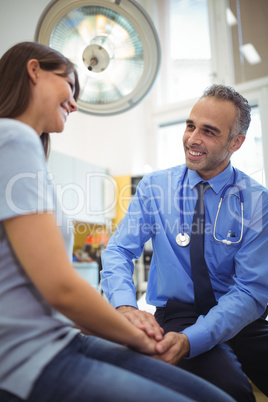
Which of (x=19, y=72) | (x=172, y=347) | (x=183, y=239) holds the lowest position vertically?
(x=172, y=347)

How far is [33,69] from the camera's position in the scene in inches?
32.4

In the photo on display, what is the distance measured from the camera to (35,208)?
2.02 feet

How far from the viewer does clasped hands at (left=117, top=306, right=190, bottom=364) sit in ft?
2.92

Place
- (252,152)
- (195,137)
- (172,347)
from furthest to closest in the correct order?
(252,152)
(195,137)
(172,347)

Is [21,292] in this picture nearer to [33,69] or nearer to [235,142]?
[33,69]

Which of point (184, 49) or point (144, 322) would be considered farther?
point (184, 49)

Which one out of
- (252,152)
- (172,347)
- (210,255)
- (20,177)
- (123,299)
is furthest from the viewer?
(252,152)

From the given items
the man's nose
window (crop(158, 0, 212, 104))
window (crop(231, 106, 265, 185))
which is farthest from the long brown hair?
window (crop(158, 0, 212, 104))

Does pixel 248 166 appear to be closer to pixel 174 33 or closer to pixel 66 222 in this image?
pixel 174 33

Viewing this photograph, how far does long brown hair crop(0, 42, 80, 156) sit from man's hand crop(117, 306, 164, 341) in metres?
0.64

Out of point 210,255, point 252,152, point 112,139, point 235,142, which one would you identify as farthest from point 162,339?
point 112,139

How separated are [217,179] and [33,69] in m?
0.86

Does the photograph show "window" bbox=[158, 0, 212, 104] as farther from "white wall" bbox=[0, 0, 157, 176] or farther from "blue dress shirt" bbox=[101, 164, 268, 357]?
"blue dress shirt" bbox=[101, 164, 268, 357]

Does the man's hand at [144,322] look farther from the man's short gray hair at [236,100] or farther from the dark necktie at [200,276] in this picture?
the man's short gray hair at [236,100]
